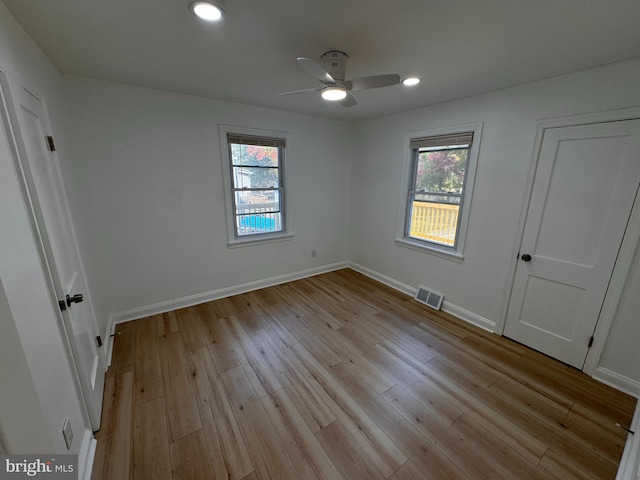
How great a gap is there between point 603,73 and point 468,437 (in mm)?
2821

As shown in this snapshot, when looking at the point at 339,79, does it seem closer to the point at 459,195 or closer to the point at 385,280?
the point at 459,195

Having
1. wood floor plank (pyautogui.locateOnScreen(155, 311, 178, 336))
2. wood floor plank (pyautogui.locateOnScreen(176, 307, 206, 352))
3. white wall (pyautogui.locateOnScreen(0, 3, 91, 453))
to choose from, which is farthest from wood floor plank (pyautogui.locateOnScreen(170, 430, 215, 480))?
wood floor plank (pyautogui.locateOnScreen(155, 311, 178, 336))

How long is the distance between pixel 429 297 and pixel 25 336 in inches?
138

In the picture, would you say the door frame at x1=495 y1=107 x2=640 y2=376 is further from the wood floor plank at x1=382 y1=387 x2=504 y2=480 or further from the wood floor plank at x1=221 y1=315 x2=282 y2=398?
the wood floor plank at x1=221 y1=315 x2=282 y2=398

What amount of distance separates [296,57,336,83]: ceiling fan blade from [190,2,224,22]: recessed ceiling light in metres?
0.46

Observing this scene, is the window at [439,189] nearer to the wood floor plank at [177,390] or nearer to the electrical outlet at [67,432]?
the wood floor plank at [177,390]

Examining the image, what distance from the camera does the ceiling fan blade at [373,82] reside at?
165 cm

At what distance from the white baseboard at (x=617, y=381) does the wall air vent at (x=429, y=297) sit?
1391mm

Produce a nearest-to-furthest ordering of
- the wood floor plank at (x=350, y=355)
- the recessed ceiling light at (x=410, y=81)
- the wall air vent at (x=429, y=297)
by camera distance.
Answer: the wood floor plank at (x=350, y=355) < the recessed ceiling light at (x=410, y=81) < the wall air vent at (x=429, y=297)

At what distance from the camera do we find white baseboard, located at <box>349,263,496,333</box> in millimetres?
2794

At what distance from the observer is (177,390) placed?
196 centimetres

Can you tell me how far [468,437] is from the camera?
5.37 ft

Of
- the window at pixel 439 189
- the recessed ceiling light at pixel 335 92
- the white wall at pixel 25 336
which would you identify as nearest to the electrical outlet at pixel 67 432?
the white wall at pixel 25 336

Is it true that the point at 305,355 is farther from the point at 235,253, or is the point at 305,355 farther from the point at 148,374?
the point at 235,253
